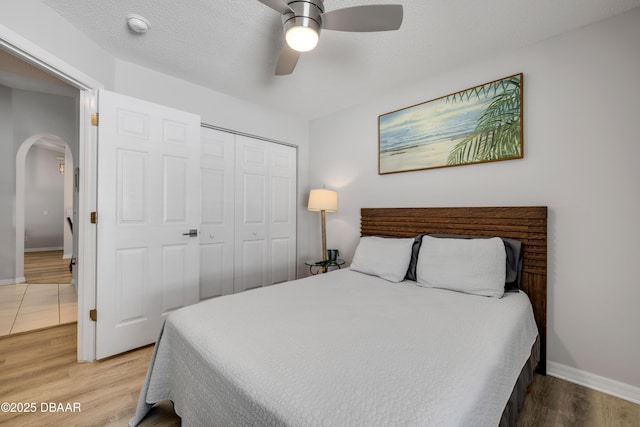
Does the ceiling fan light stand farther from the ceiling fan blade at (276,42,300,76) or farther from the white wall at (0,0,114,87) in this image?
the white wall at (0,0,114,87)

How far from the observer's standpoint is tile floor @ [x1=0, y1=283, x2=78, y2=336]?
2.61 meters

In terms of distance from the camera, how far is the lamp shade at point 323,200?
9.93 ft

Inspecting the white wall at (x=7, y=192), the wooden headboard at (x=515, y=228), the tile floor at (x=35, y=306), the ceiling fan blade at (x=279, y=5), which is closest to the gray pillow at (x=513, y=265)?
the wooden headboard at (x=515, y=228)

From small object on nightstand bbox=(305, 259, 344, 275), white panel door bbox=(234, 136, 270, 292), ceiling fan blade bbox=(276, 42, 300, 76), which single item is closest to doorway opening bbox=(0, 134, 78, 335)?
white panel door bbox=(234, 136, 270, 292)

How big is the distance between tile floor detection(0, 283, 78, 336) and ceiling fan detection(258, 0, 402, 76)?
334 cm

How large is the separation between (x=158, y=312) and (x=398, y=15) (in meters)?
2.76

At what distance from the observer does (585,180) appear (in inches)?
71.2

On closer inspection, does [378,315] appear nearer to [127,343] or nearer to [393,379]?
[393,379]

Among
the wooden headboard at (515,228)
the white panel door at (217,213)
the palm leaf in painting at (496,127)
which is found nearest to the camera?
the wooden headboard at (515,228)

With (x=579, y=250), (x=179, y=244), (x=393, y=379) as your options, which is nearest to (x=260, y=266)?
(x=179, y=244)

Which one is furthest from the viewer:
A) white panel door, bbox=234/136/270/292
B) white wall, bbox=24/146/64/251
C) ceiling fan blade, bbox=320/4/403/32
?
white wall, bbox=24/146/64/251

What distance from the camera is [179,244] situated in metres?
2.49

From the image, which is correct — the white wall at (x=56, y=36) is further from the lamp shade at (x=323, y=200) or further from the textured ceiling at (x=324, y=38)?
the lamp shade at (x=323, y=200)

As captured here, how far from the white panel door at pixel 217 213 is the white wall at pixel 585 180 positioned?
243 centimetres
